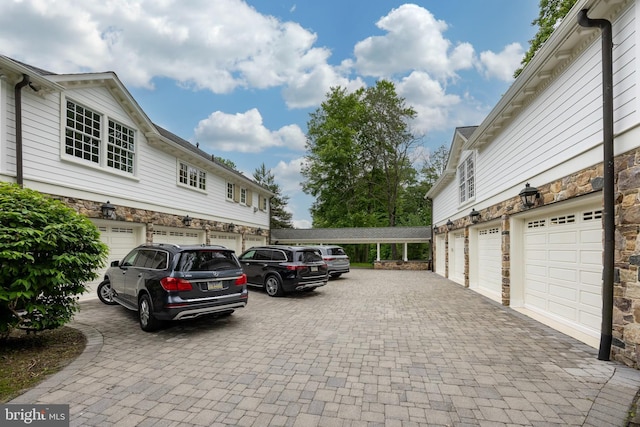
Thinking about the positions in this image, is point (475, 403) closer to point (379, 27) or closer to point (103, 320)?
point (103, 320)

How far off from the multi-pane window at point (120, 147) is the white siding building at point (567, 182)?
1140 cm

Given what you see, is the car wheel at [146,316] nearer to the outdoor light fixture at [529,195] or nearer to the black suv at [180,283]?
the black suv at [180,283]

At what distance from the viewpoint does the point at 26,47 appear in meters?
8.87

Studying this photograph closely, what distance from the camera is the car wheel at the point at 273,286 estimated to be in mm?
9500

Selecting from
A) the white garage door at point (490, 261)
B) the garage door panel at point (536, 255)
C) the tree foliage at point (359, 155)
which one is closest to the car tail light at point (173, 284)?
the garage door panel at point (536, 255)

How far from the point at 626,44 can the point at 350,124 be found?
25.8 m

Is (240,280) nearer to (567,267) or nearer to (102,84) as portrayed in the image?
(567,267)

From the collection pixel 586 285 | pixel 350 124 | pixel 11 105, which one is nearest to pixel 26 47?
pixel 11 105

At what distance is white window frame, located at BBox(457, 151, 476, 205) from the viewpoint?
36.5 ft

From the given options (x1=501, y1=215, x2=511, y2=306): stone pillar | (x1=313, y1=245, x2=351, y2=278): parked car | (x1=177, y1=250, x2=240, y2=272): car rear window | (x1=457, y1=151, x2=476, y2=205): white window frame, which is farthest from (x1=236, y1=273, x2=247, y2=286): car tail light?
(x1=457, y1=151, x2=476, y2=205): white window frame

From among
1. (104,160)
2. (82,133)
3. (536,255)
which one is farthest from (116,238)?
(536,255)

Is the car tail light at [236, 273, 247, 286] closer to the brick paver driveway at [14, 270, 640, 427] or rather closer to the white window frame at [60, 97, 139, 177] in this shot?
the brick paver driveway at [14, 270, 640, 427]

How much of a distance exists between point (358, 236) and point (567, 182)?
1715cm

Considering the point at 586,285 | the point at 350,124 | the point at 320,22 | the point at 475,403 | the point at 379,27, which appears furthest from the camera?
the point at 350,124
